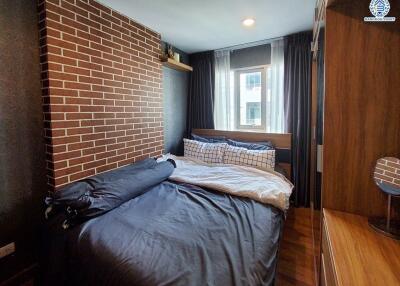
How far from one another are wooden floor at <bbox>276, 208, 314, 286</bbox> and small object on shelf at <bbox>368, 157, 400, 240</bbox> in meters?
0.98

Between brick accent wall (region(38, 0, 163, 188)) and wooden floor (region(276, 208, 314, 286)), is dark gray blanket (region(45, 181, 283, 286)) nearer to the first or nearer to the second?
wooden floor (region(276, 208, 314, 286))

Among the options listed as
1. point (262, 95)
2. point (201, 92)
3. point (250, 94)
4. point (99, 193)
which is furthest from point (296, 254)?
point (201, 92)

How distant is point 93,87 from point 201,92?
6.05ft

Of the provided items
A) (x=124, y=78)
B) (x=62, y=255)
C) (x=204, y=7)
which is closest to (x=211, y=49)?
(x=204, y=7)

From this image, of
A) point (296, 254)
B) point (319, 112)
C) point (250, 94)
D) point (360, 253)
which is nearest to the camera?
point (360, 253)

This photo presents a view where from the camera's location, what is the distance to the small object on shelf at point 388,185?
0.86 meters

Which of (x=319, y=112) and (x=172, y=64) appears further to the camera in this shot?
(x=172, y=64)

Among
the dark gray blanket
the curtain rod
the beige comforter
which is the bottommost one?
the dark gray blanket

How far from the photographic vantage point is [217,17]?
2.27 metres

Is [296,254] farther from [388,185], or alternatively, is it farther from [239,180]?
[388,185]

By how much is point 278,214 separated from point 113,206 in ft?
4.11

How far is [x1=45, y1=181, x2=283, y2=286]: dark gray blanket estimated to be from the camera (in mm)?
992

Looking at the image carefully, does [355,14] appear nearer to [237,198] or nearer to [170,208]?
[237,198]

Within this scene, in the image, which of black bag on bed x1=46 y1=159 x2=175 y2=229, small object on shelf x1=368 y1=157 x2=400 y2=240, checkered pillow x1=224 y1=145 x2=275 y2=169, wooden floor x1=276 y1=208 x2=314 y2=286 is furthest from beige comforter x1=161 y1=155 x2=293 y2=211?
small object on shelf x1=368 y1=157 x2=400 y2=240
